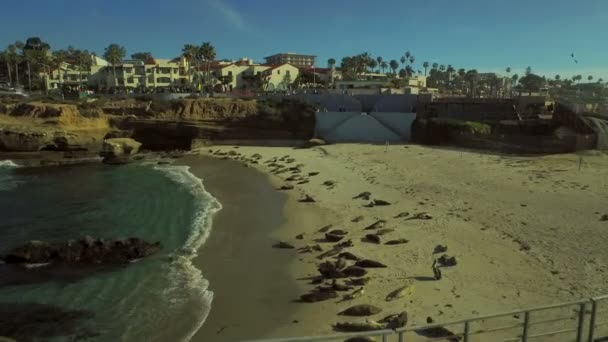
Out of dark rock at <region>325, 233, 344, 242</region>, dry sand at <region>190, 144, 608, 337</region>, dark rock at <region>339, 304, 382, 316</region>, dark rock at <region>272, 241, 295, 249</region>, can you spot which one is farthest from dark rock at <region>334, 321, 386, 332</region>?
dark rock at <region>325, 233, 344, 242</region>

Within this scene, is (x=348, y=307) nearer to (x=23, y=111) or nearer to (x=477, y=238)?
(x=477, y=238)

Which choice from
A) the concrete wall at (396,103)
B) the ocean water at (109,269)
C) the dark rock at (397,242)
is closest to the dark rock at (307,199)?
the ocean water at (109,269)

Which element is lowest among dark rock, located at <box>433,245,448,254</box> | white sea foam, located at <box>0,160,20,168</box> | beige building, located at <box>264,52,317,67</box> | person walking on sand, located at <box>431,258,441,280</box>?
person walking on sand, located at <box>431,258,441,280</box>

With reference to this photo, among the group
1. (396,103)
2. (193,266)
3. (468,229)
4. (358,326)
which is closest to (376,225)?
(468,229)

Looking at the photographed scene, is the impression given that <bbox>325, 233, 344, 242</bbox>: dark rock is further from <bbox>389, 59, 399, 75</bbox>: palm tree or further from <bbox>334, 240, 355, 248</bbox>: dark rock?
<bbox>389, 59, 399, 75</bbox>: palm tree

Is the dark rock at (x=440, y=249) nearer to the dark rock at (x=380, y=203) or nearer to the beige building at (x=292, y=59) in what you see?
the dark rock at (x=380, y=203)
